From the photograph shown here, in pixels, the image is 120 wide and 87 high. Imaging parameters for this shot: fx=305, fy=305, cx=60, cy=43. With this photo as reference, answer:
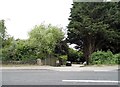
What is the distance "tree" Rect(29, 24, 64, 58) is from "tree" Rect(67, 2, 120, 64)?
5.52ft

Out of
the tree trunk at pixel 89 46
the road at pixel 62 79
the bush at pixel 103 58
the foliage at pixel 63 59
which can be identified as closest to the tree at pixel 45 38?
the foliage at pixel 63 59

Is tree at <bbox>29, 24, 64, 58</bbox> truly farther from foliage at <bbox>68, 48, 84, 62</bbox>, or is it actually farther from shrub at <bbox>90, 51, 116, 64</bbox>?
foliage at <bbox>68, 48, 84, 62</bbox>

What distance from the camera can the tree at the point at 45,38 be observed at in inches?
1176

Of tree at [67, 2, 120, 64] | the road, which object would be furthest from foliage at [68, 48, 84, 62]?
the road

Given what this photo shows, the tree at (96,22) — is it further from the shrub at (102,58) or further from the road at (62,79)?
the road at (62,79)

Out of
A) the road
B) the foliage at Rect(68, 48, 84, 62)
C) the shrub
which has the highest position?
the foliage at Rect(68, 48, 84, 62)

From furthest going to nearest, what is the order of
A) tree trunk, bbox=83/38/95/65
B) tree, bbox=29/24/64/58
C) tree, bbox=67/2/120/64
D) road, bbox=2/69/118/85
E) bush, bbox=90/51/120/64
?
tree trunk, bbox=83/38/95/65 → tree, bbox=29/24/64/58 → tree, bbox=67/2/120/64 → bush, bbox=90/51/120/64 → road, bbox=2/69/118/85

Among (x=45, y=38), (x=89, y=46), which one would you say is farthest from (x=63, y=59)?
(x=45, y=38)

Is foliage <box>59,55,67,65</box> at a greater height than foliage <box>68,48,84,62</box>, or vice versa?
foliage <box>68,48,84,62</box>

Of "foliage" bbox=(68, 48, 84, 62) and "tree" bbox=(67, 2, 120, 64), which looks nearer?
"tree" bbox=(67, 2, 120, 64)

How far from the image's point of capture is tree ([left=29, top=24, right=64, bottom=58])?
98.0 ft

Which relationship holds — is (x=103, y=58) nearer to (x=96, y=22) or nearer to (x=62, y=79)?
(x=96, y=22)

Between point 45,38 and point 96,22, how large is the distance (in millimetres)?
5250

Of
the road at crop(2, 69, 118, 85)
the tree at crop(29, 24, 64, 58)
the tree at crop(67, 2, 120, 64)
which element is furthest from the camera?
the tree at crop(29, 24, 64, 58)
